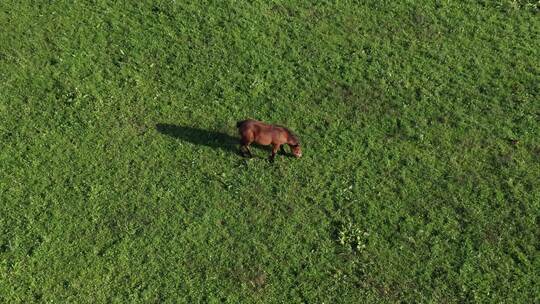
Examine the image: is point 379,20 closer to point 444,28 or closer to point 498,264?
point 444,28

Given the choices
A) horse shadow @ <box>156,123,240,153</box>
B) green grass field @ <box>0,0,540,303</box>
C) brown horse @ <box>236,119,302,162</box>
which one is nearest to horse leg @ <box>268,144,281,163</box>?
brown horse @ <box>236,119,302,162</box>

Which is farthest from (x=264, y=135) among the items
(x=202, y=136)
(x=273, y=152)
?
(x=202, y=136)

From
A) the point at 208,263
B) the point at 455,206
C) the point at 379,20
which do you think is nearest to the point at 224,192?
the point at 208,263

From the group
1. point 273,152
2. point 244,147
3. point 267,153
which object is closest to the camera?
point 273,152

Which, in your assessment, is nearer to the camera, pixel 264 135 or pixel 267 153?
pixel 264 135

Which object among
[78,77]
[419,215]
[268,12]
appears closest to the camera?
[419,215]

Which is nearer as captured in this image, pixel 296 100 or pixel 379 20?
pixel 296 100

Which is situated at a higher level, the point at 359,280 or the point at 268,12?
the point at 268,12

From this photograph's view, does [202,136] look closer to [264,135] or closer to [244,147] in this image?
[244,147]
